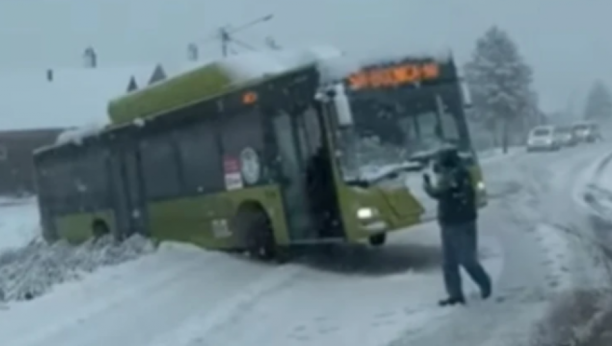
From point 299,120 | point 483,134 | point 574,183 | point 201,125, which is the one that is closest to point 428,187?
point 299,120

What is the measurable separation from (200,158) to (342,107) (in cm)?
472

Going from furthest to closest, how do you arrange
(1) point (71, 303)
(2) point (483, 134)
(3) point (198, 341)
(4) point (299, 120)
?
(2) point (483, 134) < (4) point (299, 120) < (1) point (71, 303) < (3) point (198, 341)

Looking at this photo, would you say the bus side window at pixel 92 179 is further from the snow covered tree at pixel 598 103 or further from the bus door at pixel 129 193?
the snow covered tree at pixel 598 103

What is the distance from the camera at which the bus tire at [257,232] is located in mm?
17703

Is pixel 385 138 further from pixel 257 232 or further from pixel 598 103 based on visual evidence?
pixel 598 103

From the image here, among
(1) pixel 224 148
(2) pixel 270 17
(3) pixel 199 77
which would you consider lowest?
(1) pixel 224 148

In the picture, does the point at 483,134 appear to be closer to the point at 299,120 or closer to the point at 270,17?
the point at 270,17

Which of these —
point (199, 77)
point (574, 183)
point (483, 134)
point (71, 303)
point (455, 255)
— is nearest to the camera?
point (455, 255)

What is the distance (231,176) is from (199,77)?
89.2 inches

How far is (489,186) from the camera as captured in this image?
36.4m

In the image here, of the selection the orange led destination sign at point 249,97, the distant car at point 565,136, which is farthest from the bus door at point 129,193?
the distant car at point 565,136

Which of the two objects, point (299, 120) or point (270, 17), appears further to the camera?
point (270, 17)

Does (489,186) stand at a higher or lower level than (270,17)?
lower

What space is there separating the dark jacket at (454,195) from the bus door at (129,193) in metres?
10.4
